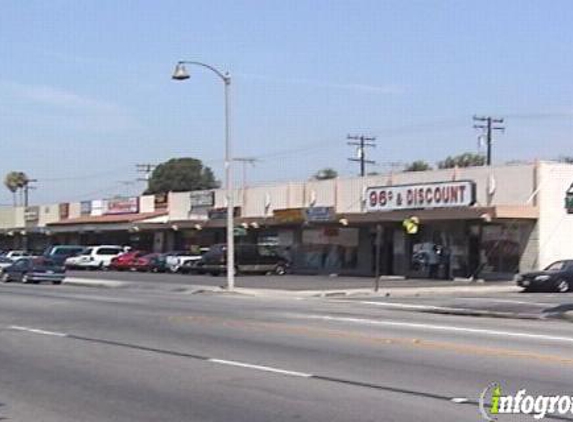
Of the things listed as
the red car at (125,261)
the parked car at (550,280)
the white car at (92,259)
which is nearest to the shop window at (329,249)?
the red car at (125,261)

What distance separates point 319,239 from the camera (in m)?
58.6

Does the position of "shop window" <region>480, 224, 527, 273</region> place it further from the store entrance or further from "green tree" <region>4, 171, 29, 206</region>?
"green tree" <region>4, 171, 29, 206</region>

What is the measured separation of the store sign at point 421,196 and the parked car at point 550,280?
24.8 ft

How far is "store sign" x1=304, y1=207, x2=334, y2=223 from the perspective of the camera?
5425 centimetres

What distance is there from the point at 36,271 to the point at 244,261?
41.2 feet

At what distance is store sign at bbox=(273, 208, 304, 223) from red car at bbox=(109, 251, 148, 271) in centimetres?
1156

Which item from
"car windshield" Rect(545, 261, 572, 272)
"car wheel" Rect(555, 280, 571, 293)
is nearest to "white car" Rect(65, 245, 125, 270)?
"car windshield" Rect(545, 261, 572, 272)

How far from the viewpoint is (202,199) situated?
68.4 meters

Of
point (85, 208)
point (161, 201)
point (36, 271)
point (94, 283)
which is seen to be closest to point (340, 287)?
point (94, 283)

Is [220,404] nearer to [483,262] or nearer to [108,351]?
[108,351]

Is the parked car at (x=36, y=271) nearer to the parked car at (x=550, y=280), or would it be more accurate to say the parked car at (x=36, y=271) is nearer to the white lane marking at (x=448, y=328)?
the parked car at (x=550, y=280)

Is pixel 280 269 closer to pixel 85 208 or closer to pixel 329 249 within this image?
pixel 329 249

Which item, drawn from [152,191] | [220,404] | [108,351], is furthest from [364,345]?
[152,191]

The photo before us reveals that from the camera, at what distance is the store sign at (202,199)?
67.5 metres
